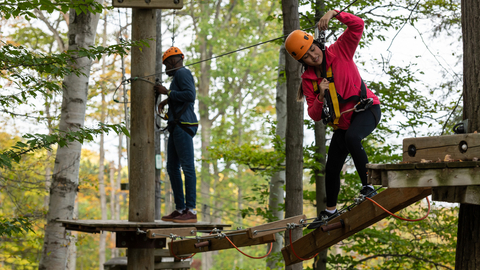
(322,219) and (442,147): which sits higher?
(442,147)

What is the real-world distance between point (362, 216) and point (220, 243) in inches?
57.9

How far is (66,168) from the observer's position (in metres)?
6.07

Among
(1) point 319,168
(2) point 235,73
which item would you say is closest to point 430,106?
(1) point 319,168

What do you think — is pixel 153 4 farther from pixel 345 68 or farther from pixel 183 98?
pixel 345 68

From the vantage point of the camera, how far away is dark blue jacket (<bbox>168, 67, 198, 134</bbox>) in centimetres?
461

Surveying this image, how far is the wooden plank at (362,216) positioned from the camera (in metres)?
2.99

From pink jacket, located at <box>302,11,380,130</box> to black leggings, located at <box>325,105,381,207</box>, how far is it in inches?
3.9

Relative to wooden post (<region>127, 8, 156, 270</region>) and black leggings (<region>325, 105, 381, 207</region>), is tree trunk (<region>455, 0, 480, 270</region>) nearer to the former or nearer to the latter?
black leggings (<region>325, 105, 381, 207</region>)

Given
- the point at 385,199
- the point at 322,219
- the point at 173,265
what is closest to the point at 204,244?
the point at 322,219

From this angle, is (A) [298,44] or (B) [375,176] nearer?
(B) [375,176]

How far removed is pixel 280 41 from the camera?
8141 millimetres

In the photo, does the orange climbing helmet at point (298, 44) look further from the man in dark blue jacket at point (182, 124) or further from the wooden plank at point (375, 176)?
the man in dark blue jacket at point (182, 124)

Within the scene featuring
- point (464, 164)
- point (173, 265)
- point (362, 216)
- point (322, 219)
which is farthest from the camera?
point (173, 265)

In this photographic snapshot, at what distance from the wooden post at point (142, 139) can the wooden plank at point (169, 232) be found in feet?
1.81
